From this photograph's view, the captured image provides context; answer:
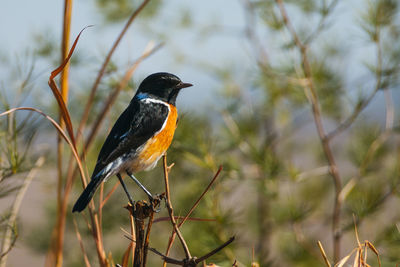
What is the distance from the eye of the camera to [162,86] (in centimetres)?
109

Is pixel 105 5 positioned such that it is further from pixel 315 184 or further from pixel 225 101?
pixel 315 184

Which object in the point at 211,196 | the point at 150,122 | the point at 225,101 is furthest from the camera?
the point at 225,101

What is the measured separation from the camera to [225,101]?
2.08 metres

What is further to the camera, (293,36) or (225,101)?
(225,101)

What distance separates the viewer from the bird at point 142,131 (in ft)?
3.13

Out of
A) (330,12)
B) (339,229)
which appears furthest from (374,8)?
(339,229)

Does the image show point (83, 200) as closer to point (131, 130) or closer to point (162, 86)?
point (131, 130)

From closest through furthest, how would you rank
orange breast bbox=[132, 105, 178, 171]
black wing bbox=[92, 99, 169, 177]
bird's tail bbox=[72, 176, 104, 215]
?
1. bird's tail bbox=[72, 176, 104, 215]
2. black wing bbox=[92, 99, 169, 177]
3. orange breast bbox=[132, 105, 178, 171]

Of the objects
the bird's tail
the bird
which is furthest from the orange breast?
the bird's tail

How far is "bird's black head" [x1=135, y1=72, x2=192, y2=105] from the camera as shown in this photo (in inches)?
40.8

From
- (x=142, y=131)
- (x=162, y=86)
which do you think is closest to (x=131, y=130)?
(x=142, y=131)

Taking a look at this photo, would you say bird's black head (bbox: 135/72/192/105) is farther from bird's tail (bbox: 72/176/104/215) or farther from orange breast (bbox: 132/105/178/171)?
bird's tail (bbox: 72/176/104/215)

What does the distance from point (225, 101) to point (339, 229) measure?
2.36ft

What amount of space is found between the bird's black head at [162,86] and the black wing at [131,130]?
36 mm
